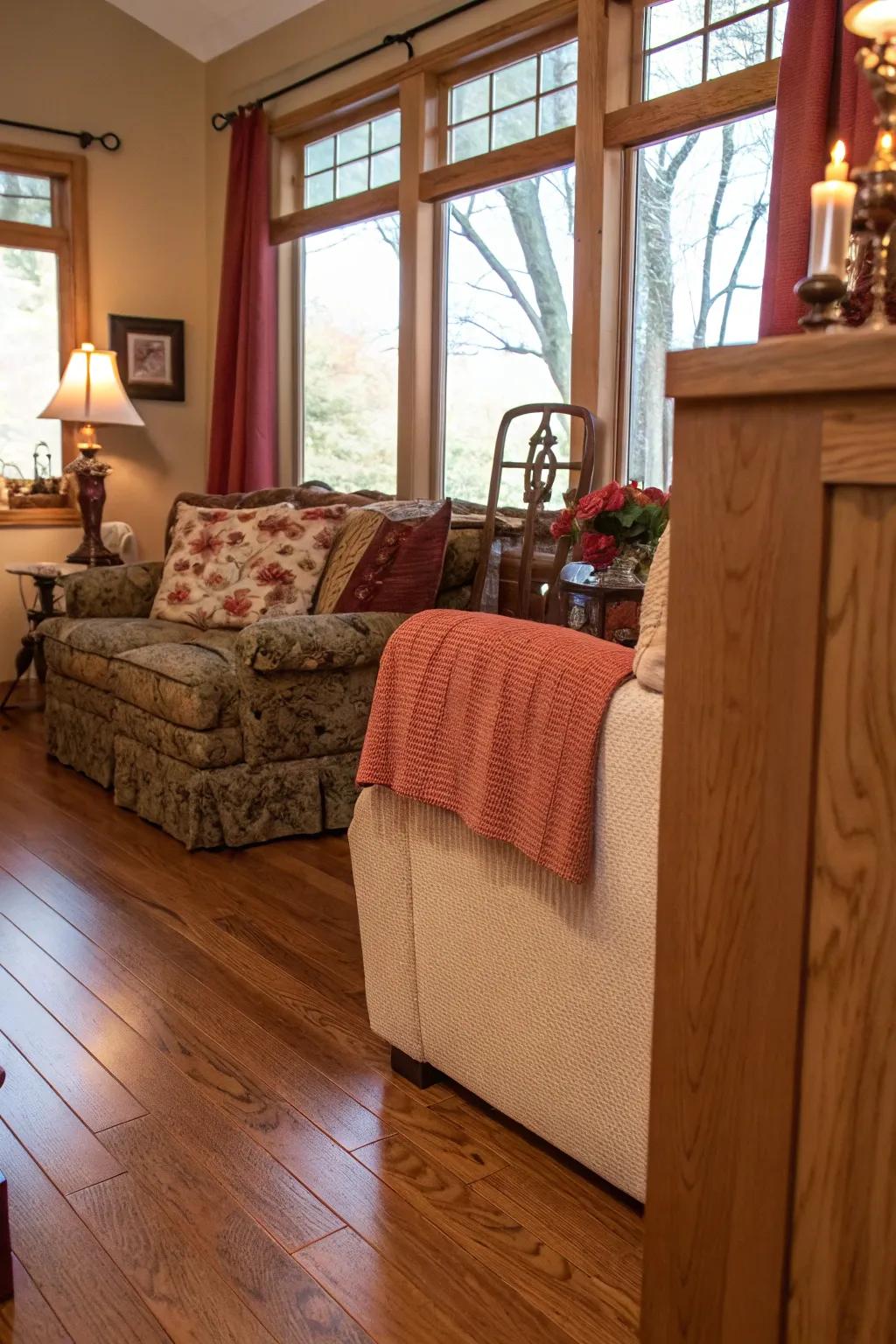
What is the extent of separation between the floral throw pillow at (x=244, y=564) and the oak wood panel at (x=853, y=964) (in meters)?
3.01

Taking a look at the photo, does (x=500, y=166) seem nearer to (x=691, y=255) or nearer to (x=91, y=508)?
(x=691, y=255)

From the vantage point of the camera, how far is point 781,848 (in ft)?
3.02

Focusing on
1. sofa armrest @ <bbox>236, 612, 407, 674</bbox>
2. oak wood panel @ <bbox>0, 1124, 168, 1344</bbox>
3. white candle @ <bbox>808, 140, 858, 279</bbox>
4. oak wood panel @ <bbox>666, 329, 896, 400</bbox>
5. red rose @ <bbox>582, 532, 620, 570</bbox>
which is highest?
white candle @ <bbox>808, 140, 858, 279</bbox>

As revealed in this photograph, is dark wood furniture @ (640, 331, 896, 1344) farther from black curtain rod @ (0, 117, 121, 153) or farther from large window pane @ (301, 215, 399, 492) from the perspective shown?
black curtain rod @ (0, 117, 121, 153)

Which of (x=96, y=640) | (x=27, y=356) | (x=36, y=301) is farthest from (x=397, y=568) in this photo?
(x=36, y=301)

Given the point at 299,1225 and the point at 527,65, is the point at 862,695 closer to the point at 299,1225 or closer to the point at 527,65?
the point at 299,1225

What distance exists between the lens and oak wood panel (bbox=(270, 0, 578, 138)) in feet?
13.2

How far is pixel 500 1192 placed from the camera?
1.76 metres

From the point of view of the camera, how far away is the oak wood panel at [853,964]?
86cm

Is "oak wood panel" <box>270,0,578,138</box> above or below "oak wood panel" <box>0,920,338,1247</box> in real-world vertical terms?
above

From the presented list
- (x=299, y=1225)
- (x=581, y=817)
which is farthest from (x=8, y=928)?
(x=581, y=817)

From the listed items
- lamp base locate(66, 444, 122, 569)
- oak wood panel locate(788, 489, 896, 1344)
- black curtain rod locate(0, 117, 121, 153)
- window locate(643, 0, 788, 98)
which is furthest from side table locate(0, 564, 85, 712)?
oak wood panel locate(788, 489, 896, 1344)

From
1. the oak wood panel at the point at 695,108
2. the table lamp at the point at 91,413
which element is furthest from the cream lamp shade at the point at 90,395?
the oak wood panel at the point at 695,108

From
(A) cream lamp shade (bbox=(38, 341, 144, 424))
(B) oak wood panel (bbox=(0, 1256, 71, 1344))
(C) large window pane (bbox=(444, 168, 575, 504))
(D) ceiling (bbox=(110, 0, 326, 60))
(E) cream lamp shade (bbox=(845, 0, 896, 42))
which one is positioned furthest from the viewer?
(D) ceiling (bbox=(110, 0, 326, 60))
